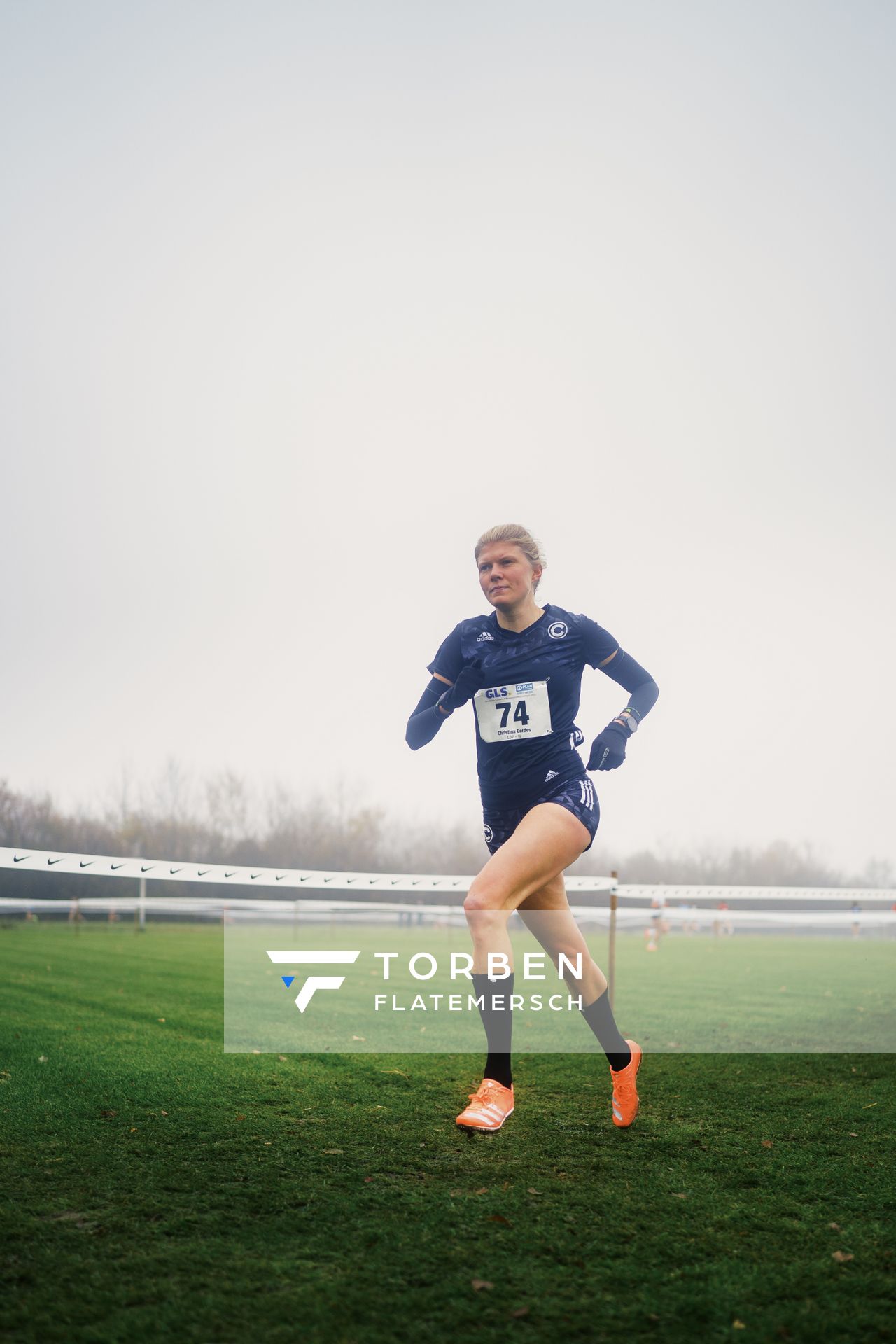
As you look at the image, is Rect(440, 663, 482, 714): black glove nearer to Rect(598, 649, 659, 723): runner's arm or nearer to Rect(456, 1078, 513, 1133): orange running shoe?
Rect(598, 649, 659, 723): runner's arm

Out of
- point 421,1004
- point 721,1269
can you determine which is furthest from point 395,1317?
point 421,1004

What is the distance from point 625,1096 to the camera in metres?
4.09

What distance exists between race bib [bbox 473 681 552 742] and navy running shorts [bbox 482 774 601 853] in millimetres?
249

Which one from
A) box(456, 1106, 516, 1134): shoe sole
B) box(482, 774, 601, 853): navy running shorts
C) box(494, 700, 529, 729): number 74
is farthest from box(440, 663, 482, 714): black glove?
box(456, 1106, 516, 1134): shoe sole

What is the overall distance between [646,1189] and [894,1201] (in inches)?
29.5

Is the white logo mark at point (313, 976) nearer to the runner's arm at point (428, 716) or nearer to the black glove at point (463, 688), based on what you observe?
the runner's arm at point (428, 716)

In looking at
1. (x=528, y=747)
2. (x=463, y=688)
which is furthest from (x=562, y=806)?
(x=463, y=688)

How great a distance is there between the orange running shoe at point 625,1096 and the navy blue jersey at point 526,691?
1.17 metres

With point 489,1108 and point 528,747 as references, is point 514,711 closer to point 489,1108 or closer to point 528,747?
point 528,747

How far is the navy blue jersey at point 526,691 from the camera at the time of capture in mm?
4207

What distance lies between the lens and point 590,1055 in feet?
20.7

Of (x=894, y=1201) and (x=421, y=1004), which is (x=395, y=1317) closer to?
(x=894, y=1201)

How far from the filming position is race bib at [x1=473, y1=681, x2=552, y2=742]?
4.22 metres

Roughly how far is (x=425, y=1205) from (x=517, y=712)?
6.47ft
